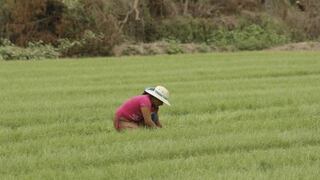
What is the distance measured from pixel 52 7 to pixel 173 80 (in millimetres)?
23644

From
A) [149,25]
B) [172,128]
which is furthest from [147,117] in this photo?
[149,25]

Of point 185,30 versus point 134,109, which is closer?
point 134,109

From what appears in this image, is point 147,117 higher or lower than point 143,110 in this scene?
lower

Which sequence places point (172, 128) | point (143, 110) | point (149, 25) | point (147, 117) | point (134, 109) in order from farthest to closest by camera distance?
point (149, 25), point (172, 128), point (134, 109), point (147, 117), point (143, 110)

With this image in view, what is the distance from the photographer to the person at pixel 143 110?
36.3ft

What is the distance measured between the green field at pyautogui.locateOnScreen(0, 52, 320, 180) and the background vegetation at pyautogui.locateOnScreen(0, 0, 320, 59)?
1755cm

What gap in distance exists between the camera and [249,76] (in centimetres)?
2386

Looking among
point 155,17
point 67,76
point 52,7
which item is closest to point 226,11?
point 155,17

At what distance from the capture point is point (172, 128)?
38.3 ft

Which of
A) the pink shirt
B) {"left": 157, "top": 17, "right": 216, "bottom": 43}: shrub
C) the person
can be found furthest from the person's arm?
{"left": 157, "top": 17, "right": 216, "bottom": 43}: shrub

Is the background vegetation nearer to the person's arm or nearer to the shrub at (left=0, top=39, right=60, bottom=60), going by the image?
the shrub at (left=0, top=39, right=60, bottom=60)

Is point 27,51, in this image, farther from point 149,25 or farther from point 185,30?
point 185,30

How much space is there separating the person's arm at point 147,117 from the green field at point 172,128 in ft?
0.70

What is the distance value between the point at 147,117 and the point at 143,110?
0.69ft
